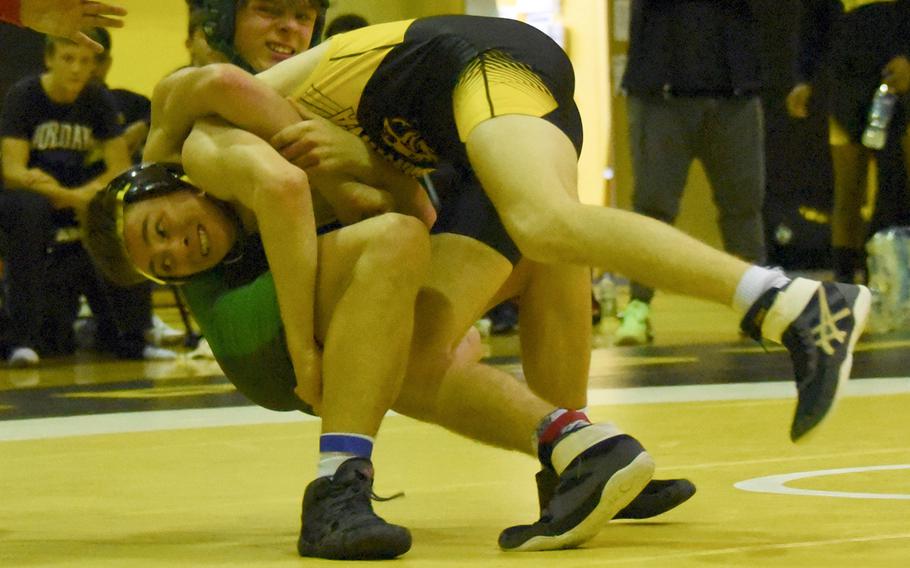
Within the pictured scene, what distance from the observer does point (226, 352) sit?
8.84ft

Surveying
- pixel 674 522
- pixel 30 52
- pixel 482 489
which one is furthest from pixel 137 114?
pixel 674 522

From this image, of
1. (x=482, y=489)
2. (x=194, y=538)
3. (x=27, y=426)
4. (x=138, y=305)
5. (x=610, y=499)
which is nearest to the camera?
(x=610, y=499)

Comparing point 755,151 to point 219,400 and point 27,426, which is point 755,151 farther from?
point 27,426

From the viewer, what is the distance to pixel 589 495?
2.47m

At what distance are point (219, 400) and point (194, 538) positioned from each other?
224cm

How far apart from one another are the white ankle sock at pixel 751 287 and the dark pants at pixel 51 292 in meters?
4.58

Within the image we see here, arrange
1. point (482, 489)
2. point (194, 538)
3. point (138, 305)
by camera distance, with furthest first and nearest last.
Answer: point (138, 305) → point (482, 489) → point (194, 538)

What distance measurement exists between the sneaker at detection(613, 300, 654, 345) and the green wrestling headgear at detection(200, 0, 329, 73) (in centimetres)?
337

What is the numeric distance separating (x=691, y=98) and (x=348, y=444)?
143 inches

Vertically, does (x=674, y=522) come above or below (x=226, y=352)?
below

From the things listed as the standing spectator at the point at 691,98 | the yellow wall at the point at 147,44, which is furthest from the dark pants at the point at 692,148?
the yellow wall at the point at 147,44

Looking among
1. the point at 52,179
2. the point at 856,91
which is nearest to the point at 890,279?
the point at 856,91

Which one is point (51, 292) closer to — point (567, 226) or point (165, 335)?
point (165, 335)

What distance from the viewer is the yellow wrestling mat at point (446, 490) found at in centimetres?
241
